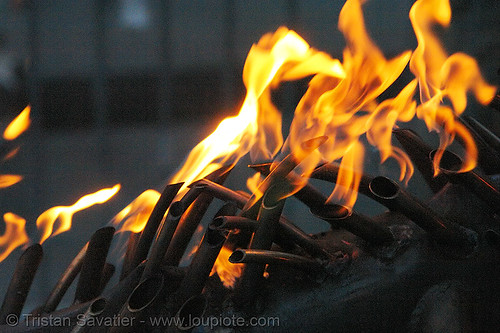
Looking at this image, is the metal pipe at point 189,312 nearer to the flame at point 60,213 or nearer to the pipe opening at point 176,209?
the pipe opening at point 176,209

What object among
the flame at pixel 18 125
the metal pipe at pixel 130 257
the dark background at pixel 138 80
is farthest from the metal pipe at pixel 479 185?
the flame at pixel 18 125

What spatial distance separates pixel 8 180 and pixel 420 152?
132 inches

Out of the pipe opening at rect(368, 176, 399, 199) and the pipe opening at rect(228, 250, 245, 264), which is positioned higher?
the pipe opening at rect(368, 176, 399, 199)

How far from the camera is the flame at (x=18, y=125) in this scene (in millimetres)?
3633

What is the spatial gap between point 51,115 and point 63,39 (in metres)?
0.60

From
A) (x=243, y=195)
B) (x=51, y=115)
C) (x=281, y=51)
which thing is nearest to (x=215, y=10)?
(x=51, y=115)

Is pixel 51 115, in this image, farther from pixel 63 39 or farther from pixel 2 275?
pixel 2 275

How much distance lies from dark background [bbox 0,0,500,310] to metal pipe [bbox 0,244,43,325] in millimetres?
2560

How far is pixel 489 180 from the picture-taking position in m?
1.02

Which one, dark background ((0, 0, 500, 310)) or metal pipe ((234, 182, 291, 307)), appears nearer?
metal pipe ((234, 182, 291, 307))

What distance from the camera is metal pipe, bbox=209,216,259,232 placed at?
92 cm

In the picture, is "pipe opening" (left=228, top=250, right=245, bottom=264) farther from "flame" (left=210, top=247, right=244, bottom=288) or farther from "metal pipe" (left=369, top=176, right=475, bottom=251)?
"metal pipe" (left=369, top=176, right=475, bottom=251)

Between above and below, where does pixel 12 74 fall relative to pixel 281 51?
below

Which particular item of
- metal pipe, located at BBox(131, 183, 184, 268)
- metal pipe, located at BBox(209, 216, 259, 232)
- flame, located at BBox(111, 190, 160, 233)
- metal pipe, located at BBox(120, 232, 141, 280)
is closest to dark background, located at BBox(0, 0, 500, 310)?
flame, located at BBox(111, 190, 160, 233)
